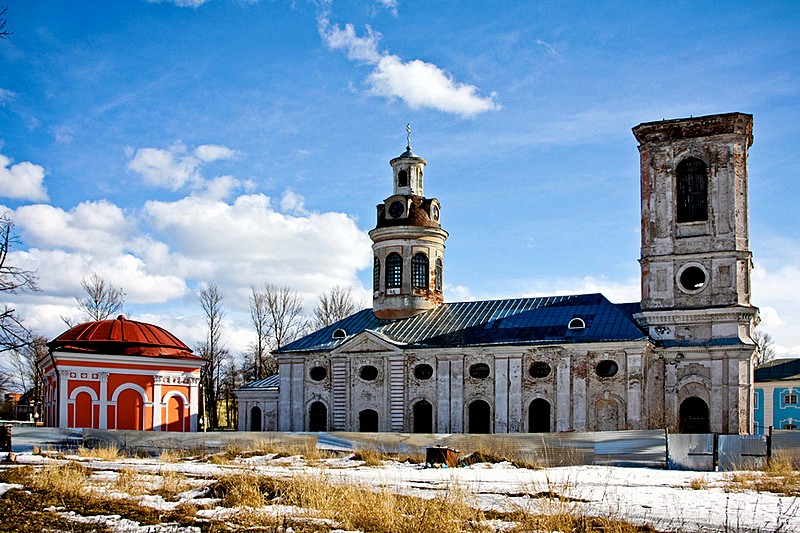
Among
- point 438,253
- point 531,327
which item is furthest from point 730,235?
point 438,253

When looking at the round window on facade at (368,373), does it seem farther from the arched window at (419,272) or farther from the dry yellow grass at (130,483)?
the dry yellow grass at (130,483)

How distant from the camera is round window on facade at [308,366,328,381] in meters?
34.4

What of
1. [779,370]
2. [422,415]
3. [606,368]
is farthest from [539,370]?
[779,370]

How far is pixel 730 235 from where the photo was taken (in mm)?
29734

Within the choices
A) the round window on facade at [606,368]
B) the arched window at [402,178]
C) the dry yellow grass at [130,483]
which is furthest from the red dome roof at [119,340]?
the dry yellow grass at [130,483]

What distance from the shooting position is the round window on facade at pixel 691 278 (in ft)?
98.8

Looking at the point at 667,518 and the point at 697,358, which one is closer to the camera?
the point at 667,518

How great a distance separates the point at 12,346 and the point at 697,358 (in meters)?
22.1

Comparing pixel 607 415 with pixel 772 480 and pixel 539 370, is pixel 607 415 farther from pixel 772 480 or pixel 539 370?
pixel 772 480

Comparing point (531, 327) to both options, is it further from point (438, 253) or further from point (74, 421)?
point (74, 421)

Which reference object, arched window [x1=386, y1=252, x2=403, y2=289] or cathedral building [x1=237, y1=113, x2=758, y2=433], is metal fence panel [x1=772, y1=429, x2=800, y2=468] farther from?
arched window [x1=386, y1=252, x2=403, y2=289]

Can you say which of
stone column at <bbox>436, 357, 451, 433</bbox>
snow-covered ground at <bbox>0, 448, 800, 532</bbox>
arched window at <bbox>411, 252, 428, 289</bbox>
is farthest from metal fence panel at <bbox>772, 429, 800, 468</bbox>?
arched window at <bbox>411, 252, 428, 289</bbox>

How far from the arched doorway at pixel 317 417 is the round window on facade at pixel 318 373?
3.38ft

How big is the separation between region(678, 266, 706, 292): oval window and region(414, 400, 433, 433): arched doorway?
10299 mm
